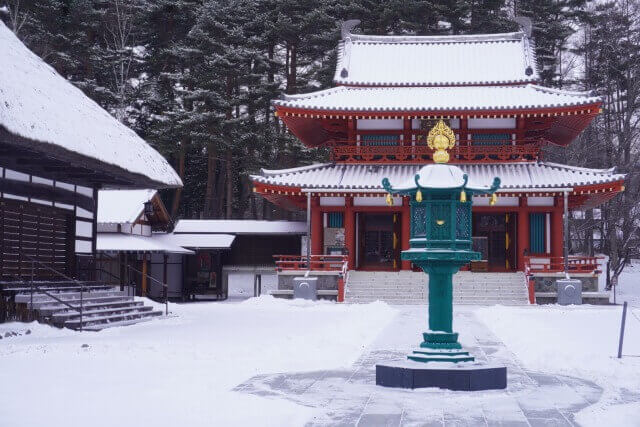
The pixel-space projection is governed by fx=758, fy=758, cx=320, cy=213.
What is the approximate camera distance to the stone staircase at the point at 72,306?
17234mm

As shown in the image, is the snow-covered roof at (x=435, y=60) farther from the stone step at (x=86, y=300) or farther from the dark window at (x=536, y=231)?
the stone step at (x=86, y=300)

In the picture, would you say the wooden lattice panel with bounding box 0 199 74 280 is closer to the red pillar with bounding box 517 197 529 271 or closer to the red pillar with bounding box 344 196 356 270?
the red pillar with bounding box 344 196 356 270

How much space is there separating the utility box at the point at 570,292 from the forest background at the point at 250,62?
13425 mm

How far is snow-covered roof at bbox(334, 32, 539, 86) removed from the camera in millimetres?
36375

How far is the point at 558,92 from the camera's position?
33406mm

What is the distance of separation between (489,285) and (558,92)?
1008 centimetres

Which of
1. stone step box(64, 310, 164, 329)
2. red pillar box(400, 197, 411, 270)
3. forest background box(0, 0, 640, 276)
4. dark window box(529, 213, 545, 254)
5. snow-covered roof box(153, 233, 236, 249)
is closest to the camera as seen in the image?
stone step box(64, 310, 164, 329)

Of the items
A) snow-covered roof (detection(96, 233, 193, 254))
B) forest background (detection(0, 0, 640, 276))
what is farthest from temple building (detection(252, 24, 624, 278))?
forest background (detection(0, 0, 640, 276))

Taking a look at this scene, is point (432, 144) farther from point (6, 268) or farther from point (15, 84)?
point (6, 268)

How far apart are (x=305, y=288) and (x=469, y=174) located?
8837 mm

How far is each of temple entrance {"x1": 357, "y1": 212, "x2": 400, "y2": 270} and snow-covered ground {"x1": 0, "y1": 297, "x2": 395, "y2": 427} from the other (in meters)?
12.0

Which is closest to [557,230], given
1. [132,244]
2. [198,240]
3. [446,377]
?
[198,240]

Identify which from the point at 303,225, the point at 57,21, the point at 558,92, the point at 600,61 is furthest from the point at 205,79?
the point at 600,61

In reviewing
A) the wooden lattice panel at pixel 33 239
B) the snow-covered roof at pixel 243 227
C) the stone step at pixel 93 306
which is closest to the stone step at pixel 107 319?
the stone step at pixel 93 306
